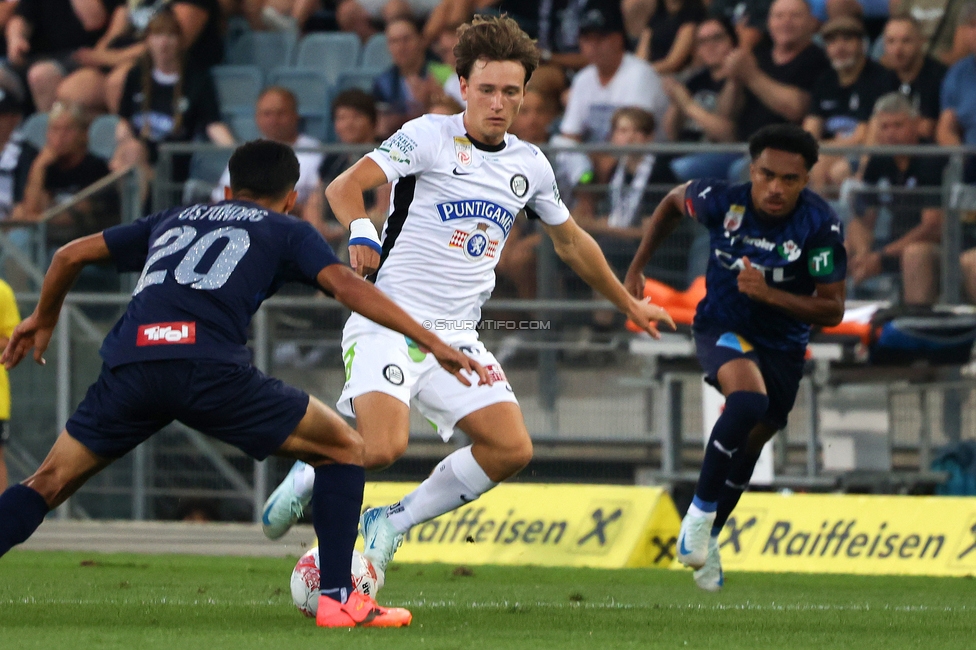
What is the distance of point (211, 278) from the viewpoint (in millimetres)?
5754

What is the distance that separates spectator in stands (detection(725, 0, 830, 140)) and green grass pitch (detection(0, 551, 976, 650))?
4770mm

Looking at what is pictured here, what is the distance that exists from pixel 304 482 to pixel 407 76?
7.86 m

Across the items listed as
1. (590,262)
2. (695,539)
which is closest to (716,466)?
(695,539)

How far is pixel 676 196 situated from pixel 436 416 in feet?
7.70

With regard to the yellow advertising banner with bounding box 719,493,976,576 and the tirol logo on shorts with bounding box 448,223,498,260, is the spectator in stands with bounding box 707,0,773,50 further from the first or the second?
the tirol logo on shorts with bounding box 448,223,498,260

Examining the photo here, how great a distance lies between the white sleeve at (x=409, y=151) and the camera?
7.12 meters

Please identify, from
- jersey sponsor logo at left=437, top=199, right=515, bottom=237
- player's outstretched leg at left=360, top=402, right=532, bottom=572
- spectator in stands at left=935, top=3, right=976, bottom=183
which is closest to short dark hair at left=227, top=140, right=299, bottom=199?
jersey sponsor logo at left=437, top=199, right=515, bottom=237

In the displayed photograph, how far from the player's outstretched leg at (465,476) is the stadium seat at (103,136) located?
8905 millimetres

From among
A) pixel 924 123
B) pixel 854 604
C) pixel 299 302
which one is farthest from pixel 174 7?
pixel 854 604

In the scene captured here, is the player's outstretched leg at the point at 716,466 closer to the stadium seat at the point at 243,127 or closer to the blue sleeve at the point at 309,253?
the blue sleeve at the point at 309,253

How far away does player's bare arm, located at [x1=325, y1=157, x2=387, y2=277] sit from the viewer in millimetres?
6496

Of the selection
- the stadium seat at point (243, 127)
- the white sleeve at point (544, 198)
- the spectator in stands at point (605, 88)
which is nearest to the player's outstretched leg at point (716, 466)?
the white sleeve at point (544, 198)

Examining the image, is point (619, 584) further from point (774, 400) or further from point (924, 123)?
point (924, 123)

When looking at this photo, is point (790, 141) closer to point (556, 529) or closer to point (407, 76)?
point (556, 529)
